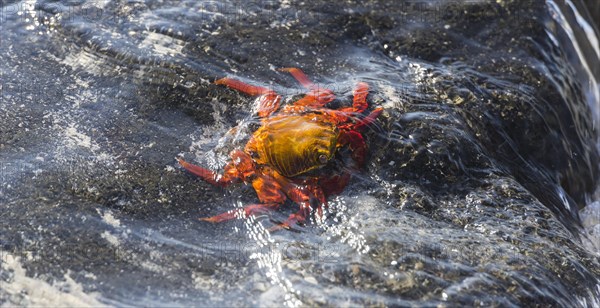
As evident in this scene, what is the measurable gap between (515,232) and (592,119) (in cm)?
203

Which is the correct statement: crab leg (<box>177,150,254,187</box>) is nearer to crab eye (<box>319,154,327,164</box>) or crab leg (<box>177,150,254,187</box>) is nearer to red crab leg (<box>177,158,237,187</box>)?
red crab leg (<box>177,158,237,187</box>)

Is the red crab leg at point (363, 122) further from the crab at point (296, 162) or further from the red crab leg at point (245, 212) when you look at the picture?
the red crab leg at point (245, 212)

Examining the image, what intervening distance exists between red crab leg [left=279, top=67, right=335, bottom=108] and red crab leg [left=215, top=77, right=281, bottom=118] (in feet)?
0.43

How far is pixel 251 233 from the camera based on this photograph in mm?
3064

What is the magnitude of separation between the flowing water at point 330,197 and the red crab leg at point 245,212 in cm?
4

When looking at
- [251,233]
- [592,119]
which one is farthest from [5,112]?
[592,119]

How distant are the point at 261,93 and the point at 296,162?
67cm

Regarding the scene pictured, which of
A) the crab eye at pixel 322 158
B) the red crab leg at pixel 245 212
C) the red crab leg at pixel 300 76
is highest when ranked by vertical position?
the red crab leg at pixel 300 76

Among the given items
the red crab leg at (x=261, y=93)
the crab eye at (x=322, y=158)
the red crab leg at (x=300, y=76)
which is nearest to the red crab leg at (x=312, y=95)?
the red crab leg at (x=300, y=76)

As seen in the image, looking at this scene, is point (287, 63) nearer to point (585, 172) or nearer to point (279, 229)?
point (279, 229)

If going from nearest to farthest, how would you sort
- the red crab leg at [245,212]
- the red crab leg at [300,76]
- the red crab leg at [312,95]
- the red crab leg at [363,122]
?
the red crab leg at [245,212] → the red crab leg at [363,122] → the red crab leg at [312,95] → the red crab leg at [300,76]

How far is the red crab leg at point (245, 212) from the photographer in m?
3.15

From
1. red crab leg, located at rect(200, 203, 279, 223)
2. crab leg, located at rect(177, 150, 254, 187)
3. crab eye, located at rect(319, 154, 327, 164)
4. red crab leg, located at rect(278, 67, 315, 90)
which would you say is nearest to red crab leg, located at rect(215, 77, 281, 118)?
red crab leg, located at rect(278, 67, 315, 90)

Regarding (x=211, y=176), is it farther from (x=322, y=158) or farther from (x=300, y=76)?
(x=300, y=76)
